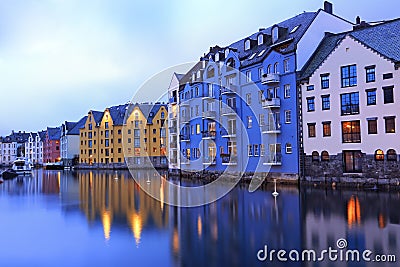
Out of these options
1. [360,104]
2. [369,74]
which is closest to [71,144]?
[360,104]

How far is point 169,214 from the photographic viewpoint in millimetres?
22250

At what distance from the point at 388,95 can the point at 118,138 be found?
71.9 m

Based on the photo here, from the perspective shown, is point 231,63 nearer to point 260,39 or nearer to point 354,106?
point 260,39

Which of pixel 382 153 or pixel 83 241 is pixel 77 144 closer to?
pixel 382 153

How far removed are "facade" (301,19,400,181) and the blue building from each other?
1.74 meters

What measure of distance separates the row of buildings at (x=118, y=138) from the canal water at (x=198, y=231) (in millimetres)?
55841

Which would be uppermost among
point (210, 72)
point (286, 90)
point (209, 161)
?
point (210, 72)

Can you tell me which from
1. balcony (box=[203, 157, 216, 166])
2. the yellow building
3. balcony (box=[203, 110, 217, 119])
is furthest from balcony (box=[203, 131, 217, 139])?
the yellow building

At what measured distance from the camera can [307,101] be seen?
38188 millimetres

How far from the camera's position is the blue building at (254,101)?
39.7 metres

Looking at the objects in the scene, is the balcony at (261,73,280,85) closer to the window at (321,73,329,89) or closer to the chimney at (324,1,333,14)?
the window at (321,73,329,89)

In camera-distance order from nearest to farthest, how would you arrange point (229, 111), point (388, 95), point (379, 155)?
point (388, 95)
point (379, 155)
point (229, 111)

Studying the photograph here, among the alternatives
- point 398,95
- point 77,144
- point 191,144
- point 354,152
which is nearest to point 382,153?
point 354,152

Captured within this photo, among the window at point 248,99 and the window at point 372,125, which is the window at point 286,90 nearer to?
the window at point 248,99
